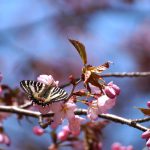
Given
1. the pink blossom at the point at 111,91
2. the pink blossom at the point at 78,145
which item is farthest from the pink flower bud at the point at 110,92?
the pink blossom at the point at 78,145

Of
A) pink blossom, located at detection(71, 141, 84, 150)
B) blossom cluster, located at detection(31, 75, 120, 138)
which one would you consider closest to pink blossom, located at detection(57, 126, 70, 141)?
pink blossom, located at detection(71, 141, 84, 150)

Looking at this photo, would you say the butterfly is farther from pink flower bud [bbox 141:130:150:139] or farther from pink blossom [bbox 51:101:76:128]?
pink flower bud [bbox 141:130:150:139]

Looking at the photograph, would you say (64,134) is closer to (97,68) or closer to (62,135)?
(62,135)

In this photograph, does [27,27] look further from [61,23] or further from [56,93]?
[56,93]

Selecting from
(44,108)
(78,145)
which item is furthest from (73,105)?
(78,145)

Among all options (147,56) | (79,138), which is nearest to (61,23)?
(147,56)

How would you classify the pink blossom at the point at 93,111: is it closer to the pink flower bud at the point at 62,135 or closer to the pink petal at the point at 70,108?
the pink petal at the point at 70,108
